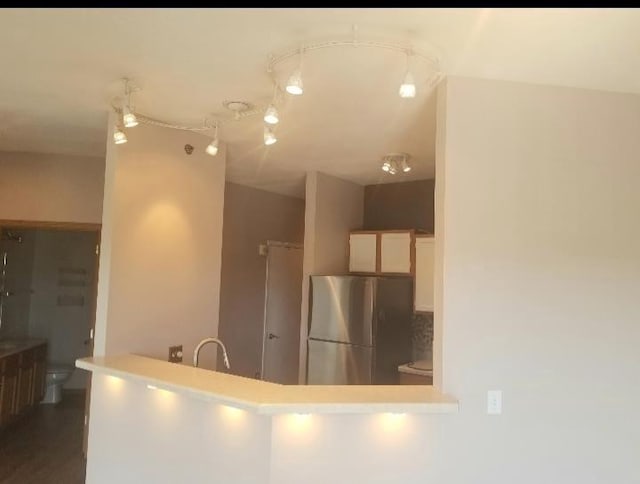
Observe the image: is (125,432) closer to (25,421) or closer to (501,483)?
(501,483)

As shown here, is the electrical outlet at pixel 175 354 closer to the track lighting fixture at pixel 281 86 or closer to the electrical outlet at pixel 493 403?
the track lighting fixture at pixel 281 86

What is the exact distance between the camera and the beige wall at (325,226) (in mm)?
4465

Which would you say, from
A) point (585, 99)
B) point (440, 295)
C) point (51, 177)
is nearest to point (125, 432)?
Answer: point (440, 295)

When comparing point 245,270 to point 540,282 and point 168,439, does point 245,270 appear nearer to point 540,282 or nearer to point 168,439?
point 168,439

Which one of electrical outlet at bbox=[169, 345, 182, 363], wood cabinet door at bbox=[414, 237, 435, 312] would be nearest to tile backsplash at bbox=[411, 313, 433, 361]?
wood cabinet door at bbox=[414, 237, 435, 312]

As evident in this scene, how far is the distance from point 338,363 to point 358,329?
0.35m

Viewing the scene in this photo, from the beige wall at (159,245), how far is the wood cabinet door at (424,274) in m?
1.78

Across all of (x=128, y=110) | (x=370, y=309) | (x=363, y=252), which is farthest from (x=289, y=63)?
(x=363, y=252)

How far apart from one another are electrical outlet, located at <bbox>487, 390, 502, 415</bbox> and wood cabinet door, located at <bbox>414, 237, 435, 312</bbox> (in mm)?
2068

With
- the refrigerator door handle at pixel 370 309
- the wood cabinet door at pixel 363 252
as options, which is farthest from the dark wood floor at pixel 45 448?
the wood cabinet door at pixel 363 252

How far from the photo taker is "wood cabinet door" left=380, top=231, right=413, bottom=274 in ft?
14.4

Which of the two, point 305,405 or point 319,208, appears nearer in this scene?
point 305,405

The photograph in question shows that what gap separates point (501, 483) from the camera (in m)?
2.12

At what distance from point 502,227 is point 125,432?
2.20m
